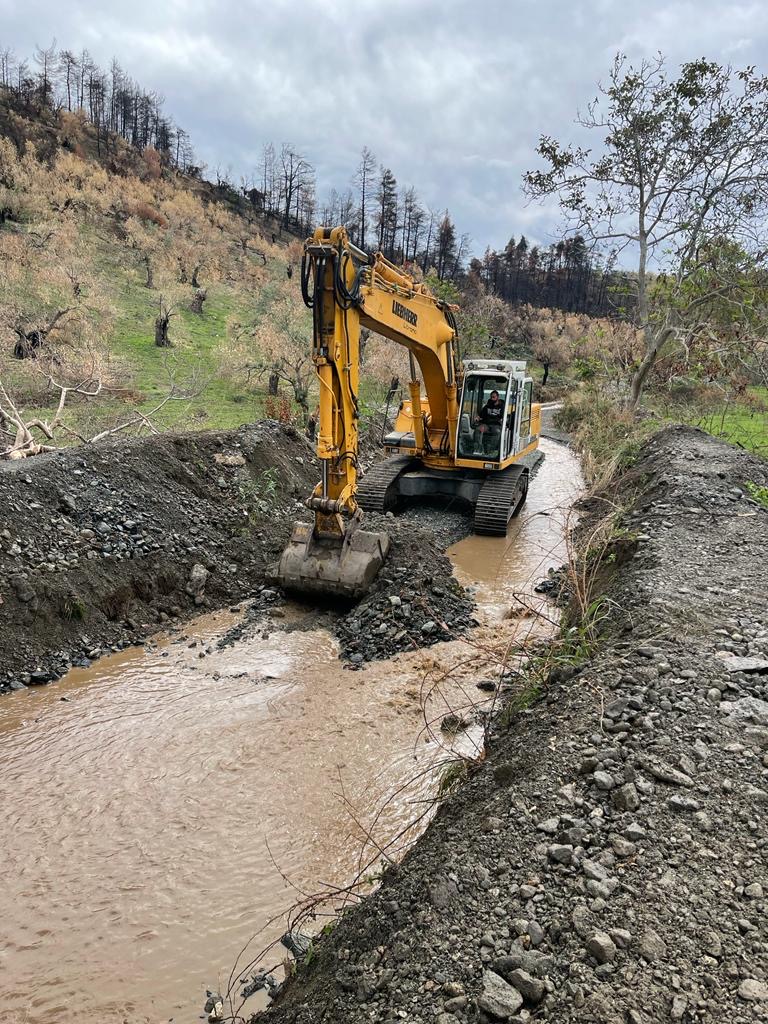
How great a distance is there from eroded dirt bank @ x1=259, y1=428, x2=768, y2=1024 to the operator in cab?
694 cm

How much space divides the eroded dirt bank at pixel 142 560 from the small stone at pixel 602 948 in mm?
3288

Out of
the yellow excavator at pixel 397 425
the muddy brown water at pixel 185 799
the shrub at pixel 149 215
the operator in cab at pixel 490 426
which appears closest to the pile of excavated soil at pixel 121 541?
the muddy brown water at pixel 185 799

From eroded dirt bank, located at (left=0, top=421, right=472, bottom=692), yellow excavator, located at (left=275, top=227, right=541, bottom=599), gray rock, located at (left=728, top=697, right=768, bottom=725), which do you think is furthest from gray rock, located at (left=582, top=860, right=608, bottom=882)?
yellow excavator, located at (left=275, top=227, right=541, bottom=599)

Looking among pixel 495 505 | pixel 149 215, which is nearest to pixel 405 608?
pixel 495 505

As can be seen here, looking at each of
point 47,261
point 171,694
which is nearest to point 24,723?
point 171,694

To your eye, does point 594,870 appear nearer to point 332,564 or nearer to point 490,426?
point 332,564


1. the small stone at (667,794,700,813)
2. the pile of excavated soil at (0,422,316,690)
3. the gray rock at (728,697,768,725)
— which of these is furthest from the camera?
the pile of excavated soil at (0,422,316,690)

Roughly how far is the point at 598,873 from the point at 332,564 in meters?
4.85

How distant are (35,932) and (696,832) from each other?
333cm

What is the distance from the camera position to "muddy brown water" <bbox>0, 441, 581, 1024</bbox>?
3148 millimetres

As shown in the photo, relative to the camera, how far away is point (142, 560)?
701cm

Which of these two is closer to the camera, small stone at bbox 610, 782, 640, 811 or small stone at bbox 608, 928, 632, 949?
small stone at bbox 608, 928, 632, 949

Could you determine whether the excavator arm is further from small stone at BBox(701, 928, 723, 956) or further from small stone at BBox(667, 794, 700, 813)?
small stone at BBox(701, 928, 723, 956)

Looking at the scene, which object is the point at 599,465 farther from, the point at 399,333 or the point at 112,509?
the point at 112,509
